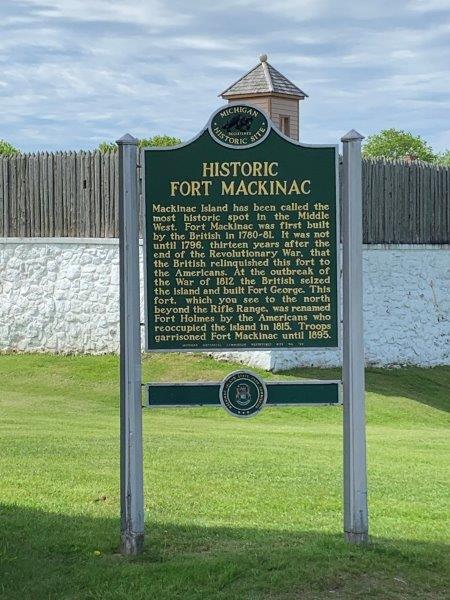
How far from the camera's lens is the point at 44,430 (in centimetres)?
1631

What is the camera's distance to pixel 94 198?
89.4ft

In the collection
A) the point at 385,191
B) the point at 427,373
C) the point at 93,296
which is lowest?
the point at 427,373

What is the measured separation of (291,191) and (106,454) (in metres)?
5.88

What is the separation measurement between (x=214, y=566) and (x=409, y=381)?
65.3 feet

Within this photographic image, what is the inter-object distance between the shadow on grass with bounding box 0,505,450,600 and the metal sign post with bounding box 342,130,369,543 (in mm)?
379

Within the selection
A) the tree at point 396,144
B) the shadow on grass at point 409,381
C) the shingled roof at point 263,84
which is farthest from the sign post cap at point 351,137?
the tree at point 396,144

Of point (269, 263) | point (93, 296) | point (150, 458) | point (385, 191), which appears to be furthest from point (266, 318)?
point (385, 191)

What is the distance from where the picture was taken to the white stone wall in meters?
26.9

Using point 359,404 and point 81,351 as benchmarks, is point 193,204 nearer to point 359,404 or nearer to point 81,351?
point 359,404

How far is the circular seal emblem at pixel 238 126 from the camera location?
8.22m

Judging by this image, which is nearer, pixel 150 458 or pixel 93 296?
pixel 150 458

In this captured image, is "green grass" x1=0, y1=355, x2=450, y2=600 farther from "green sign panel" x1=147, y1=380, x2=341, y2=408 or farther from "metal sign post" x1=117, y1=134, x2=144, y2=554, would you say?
"green sign panel" x1=147, y1=380, x2=341, y2=408

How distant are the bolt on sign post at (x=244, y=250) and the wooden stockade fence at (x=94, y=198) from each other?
1852 cm

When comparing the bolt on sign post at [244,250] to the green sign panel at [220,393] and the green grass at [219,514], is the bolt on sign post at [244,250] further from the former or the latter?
the green grass at [219,514]
